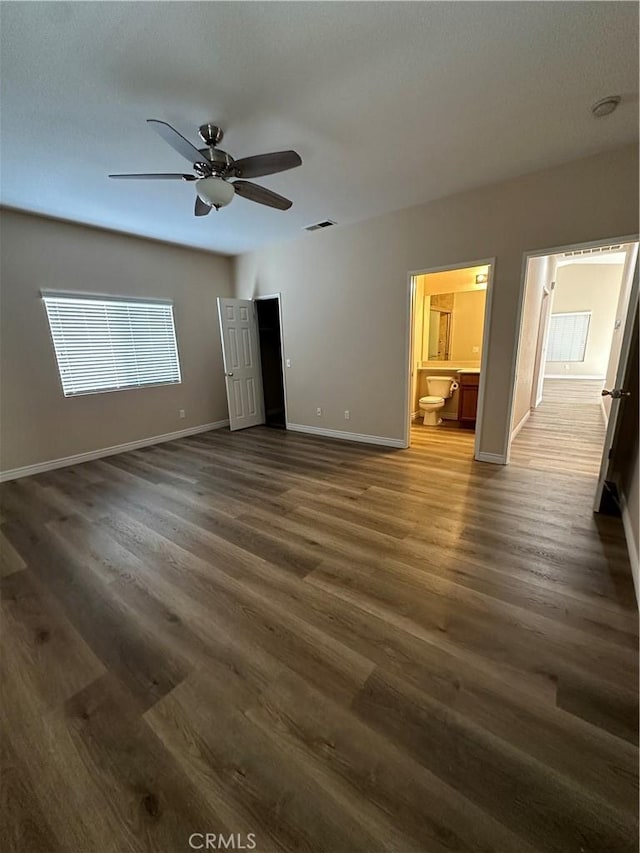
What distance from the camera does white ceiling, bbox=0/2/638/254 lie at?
4.97 feet

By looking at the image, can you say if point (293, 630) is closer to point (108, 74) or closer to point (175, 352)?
point (108, 74)

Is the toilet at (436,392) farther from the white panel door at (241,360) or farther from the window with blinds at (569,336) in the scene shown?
the window with blinds at (569,336)

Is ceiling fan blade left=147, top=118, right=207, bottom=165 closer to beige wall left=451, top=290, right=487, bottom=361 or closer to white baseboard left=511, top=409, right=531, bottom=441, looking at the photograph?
white baseboard left=511, top=409, right=531, bottom=441

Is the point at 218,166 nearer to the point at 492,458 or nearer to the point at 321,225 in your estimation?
the point at 321,225

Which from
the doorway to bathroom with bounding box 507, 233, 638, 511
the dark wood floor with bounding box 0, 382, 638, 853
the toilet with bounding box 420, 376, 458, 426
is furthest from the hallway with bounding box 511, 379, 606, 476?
the toilet with bounding box 420, 376, 458, 426

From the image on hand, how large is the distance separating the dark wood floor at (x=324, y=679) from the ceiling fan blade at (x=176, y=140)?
251 cm

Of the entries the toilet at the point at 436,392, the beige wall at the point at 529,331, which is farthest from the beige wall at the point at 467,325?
the beige wall at the point at 529,331

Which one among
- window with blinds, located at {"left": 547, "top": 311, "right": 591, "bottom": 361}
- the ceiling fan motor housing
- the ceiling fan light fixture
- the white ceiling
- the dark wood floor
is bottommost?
the dark wood floor

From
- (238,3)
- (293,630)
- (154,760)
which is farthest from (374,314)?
(154,760)

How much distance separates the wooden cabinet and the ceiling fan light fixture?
405 centimetres

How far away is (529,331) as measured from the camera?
184 inches

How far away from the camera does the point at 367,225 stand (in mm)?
4000

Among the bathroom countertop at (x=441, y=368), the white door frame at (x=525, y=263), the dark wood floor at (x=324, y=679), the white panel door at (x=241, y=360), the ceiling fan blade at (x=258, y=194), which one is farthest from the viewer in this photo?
the bathroom countertop at (x=441, y=368)

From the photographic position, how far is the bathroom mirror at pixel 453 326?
18.0 ft
